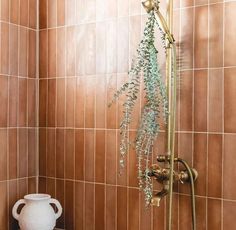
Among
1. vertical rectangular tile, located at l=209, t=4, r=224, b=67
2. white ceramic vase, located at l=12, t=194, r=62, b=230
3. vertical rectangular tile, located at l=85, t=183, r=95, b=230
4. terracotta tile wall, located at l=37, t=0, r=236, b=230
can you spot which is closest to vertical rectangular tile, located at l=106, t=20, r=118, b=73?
terracotta tile wall, located at l=37, t=0, r=236, b=230

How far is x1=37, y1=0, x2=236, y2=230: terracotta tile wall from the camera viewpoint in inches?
64.1

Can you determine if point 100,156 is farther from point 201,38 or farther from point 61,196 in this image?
point 201,38

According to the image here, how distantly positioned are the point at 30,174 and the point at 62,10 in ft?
2.78

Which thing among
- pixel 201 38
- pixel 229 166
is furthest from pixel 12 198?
pixel 201 38

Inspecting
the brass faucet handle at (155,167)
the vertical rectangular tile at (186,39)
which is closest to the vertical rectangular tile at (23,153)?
the brass faucet handle at (155,167)

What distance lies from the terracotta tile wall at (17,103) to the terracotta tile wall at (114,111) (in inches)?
2.1

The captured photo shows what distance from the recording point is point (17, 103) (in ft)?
6.84

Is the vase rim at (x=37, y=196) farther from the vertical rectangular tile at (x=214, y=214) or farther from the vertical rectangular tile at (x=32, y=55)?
the vertical rectangular tile at (x=214, y=214)

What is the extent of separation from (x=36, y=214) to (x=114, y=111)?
1.91 ft

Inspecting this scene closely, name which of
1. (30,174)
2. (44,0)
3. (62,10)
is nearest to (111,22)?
(62,10)

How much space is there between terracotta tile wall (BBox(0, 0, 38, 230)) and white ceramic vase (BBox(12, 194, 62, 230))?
13 cm

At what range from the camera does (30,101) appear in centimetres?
216

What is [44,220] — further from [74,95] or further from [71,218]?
[74,95]

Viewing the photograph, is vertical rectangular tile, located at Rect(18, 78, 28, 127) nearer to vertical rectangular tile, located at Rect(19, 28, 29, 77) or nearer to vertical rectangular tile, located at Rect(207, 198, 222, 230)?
vertical rectangular tile, located at Rect(19, 28, 29, 77)
